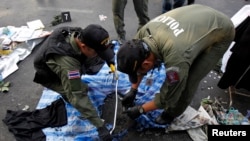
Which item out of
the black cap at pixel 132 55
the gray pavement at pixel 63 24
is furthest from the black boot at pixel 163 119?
the black cap at pixel 132 55

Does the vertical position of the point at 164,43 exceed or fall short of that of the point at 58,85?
it exceeds it

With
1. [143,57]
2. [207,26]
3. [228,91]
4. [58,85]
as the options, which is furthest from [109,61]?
[228,91]

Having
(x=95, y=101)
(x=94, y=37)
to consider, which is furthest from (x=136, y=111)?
(x=94, y=37)

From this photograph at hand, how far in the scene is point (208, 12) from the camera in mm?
2264

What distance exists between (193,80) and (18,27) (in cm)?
349

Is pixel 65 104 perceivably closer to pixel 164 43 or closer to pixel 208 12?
pixel 164 43

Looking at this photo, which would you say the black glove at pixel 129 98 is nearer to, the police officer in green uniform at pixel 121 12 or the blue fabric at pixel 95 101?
the blue fabric at pixel 95 101

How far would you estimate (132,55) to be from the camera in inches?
73.6

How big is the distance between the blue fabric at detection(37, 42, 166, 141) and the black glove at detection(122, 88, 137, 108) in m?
0.21

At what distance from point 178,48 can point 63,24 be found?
3.22 metres

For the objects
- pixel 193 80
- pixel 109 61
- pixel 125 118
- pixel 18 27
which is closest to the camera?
pixel 193 80

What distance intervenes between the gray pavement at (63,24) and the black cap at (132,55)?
119cm

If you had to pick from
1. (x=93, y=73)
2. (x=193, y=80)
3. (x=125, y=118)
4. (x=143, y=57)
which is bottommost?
(x=125, y=118)

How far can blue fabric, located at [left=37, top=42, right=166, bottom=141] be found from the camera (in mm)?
2803
